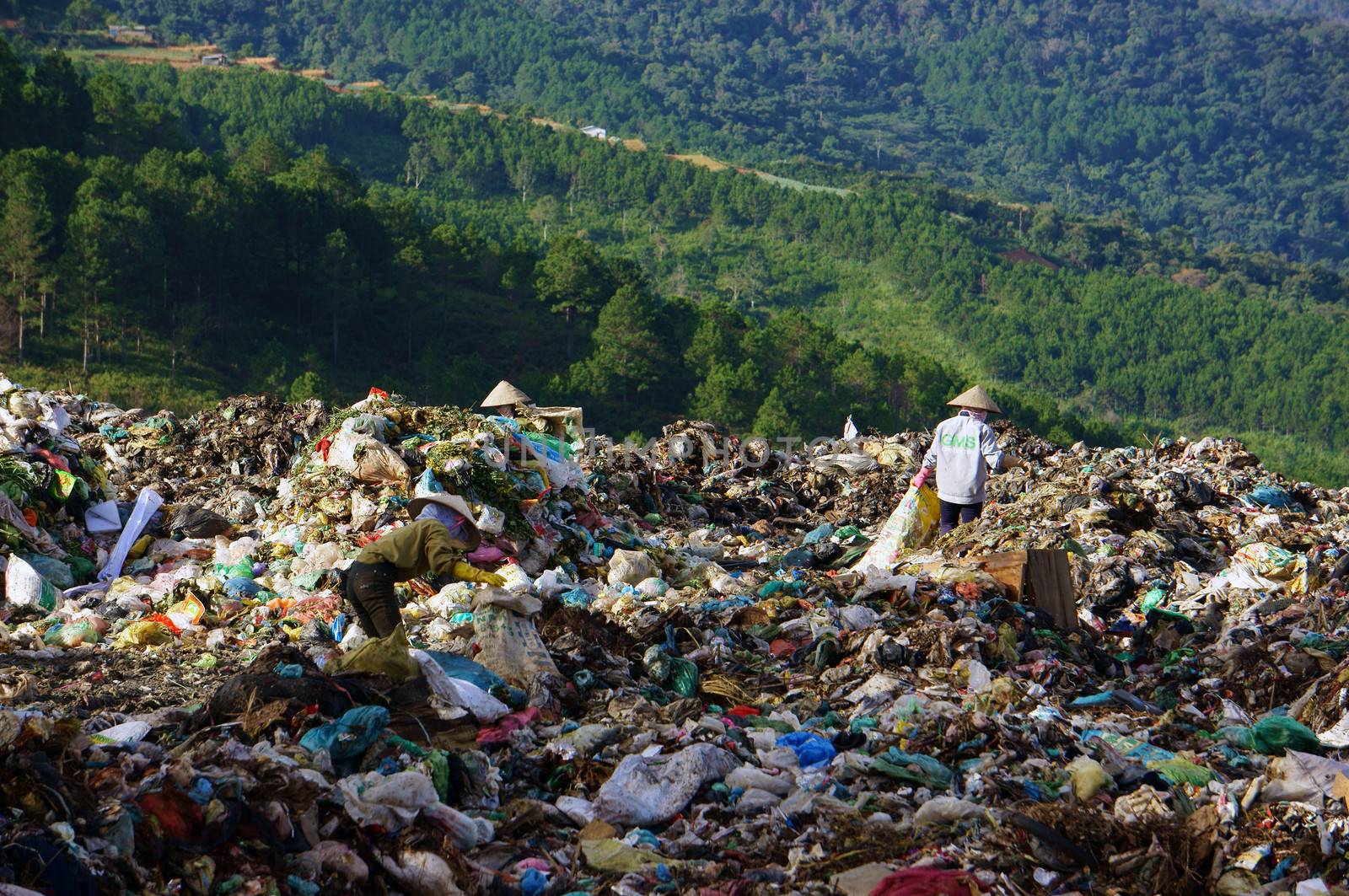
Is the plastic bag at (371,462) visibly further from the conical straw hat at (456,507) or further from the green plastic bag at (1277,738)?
the green plastic bag at (1277,738)

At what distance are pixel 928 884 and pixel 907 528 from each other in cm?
486

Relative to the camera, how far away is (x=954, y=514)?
327 inches

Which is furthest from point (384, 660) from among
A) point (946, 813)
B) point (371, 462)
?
point (371, 462)

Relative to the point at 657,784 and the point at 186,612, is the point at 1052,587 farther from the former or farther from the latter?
the point at 186,612

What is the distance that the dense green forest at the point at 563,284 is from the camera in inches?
1566

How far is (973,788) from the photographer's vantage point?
4652mm

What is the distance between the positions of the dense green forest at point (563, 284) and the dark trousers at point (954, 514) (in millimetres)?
31301

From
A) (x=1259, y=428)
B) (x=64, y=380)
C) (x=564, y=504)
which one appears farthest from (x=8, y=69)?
(x=1259, y=428)

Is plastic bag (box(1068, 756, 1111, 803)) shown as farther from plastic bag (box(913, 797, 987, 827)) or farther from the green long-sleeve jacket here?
the green long-sleeve jacket

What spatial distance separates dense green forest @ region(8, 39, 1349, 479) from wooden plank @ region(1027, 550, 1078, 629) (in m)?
32.6

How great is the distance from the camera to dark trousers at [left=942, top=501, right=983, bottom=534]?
8281 millimetres

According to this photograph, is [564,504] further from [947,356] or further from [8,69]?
[947,356]

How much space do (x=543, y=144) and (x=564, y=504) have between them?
82.9m

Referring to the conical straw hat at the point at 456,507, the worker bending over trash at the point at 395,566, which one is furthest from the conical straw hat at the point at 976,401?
the worker bending over trash at the point at 395,566
